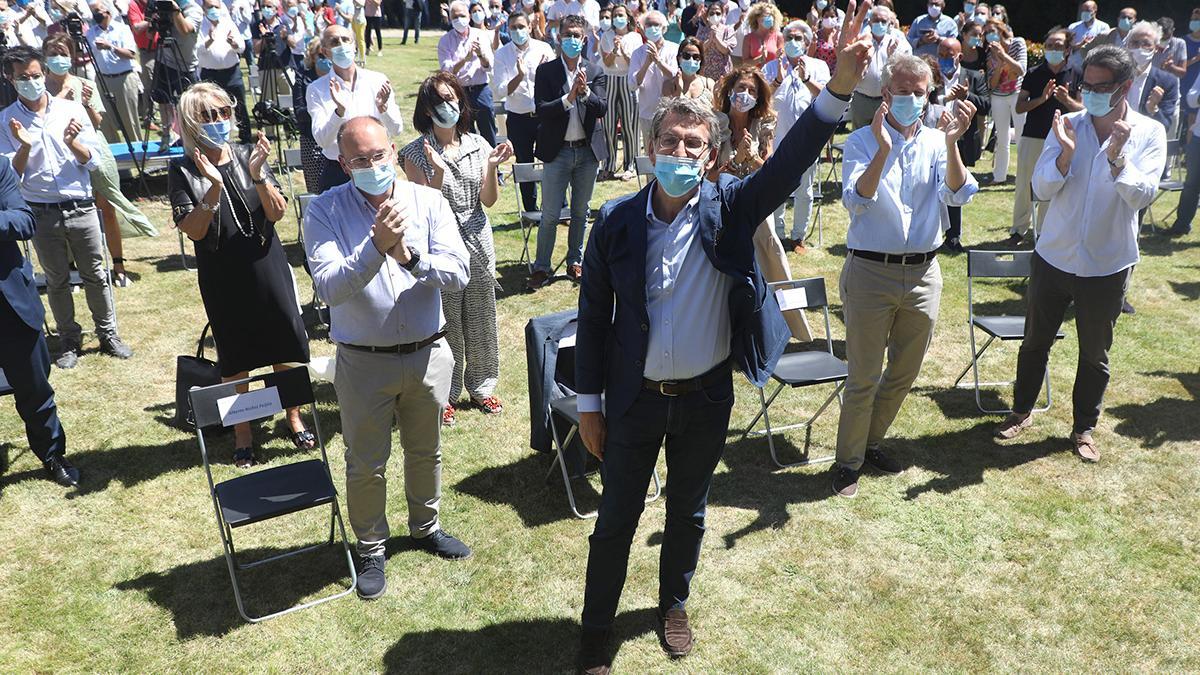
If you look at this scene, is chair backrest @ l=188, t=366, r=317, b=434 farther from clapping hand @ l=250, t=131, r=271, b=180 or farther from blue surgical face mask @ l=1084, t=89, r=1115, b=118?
blue surgical face mask @ l=1084, t=89, r=1115, b=118

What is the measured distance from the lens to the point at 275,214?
5.21 m

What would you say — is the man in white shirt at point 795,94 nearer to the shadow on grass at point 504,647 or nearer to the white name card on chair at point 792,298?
the white name card on chair at point 792,298

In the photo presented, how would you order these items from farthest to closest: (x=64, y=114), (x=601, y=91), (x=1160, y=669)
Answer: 1. (x=601, y=91)
2. (x=64, y=114)
3. (x=1160, y=669)

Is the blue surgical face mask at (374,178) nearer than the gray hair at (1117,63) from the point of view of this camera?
Yes

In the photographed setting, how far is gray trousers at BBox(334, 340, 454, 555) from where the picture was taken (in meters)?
4.05

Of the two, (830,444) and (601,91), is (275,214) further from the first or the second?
(601,91)

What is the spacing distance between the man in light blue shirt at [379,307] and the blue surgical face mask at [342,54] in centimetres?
389

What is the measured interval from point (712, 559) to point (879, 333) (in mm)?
1592

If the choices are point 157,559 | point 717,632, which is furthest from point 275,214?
point 717,632

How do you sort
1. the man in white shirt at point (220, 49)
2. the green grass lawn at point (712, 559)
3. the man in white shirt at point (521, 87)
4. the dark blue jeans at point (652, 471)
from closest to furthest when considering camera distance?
the dark blue jeans at point (652, 471) < the green grass lawn at point (712, 559) < the man in white shirt at point (521, 87) < the man in white shirt at point (220, 49)

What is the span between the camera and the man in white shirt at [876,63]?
34.5 ft

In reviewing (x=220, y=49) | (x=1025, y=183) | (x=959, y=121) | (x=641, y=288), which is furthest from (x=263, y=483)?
(x=220, y=49)

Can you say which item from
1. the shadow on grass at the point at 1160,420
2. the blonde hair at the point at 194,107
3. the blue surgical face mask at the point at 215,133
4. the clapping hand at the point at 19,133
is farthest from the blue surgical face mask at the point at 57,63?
the shadow on grass at the point at 1160,420

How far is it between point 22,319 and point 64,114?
258cm
